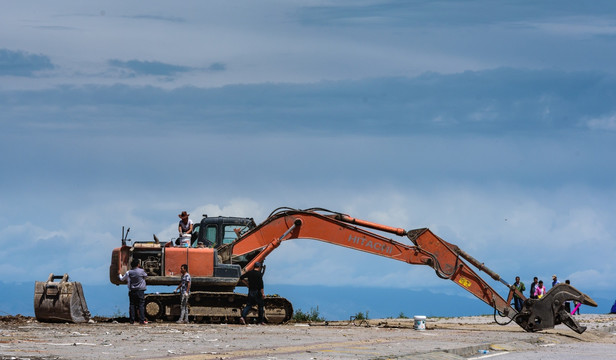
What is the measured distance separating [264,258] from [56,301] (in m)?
6.47

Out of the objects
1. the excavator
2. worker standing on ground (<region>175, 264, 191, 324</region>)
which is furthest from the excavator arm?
worker standing on ground (<region>175, 264, 191, 324</region>)

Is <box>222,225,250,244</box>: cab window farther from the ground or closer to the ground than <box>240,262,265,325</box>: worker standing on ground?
farther from the ground

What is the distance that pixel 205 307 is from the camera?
2816 centimetres

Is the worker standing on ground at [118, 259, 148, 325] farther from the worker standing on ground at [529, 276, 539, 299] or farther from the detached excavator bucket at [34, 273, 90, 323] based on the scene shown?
the worker standing on ground at [529, 276, 539, 299]

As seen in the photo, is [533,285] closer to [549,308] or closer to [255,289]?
[549,308]

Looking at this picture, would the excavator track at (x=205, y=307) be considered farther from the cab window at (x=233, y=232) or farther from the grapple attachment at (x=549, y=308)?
the grapple attachment at (x=549, y=308)

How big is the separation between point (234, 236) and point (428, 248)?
635 centimetres

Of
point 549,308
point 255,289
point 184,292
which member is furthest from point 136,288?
point 549,308

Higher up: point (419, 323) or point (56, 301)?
point (56, 301)

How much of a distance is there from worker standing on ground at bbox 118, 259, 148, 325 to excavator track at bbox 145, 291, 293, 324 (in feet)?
3.77

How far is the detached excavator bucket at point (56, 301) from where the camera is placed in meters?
26.5

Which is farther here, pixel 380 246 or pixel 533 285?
pixel 533 285

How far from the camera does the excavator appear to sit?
28109mm

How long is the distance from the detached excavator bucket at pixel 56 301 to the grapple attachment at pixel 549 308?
13.4 meters
